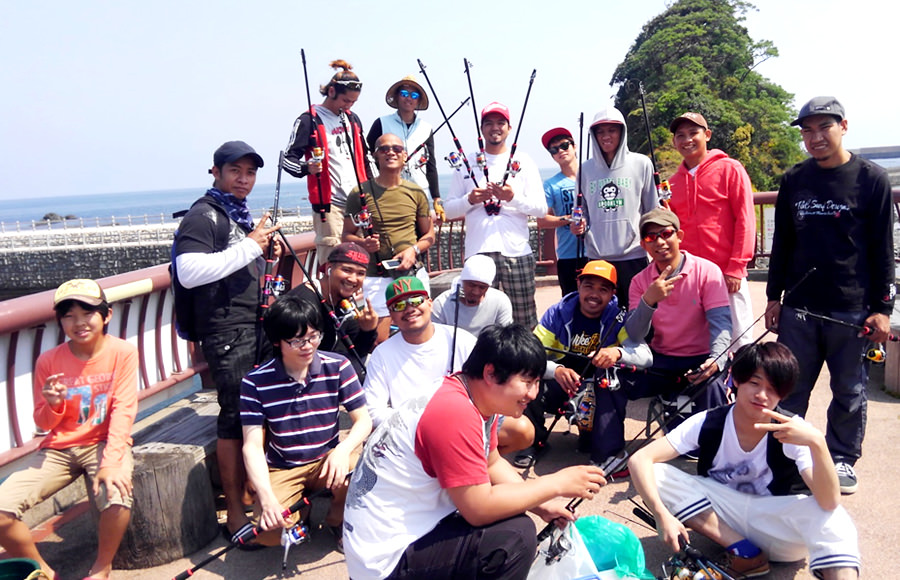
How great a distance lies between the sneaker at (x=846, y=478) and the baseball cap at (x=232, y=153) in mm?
3424

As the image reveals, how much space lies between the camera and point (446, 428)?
2145 millimetres

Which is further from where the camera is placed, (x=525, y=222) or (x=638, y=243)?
(x=525, y=222)

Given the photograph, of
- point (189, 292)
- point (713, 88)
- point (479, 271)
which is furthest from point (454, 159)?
point (713, 88)

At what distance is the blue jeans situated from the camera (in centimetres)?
352

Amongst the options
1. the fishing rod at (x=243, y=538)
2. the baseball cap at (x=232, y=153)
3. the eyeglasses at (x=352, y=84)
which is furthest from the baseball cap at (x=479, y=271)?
the eyeglasses at (x=352, y=84)

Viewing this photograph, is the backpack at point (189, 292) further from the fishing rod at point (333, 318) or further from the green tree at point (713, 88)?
the green tree at point (713, 88)

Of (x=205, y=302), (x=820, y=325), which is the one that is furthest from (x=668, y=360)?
(x=205, y=302)

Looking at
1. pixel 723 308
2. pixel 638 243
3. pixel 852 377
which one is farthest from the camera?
pixel 638 243

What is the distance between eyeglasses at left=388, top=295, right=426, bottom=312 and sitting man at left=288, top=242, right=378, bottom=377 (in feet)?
1.84

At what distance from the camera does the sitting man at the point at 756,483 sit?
101 inches

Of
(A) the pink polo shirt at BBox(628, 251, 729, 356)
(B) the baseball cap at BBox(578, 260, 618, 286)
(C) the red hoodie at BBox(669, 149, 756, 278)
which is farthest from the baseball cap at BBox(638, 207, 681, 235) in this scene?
(C) the red hoodie at BBox(669, 149, 756, 278)

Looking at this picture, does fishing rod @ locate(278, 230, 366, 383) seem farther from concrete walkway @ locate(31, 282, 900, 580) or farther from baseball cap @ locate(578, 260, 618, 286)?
baseball cap @ locate(578, 260, 618, 286)

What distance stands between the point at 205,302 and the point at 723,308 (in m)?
2.82

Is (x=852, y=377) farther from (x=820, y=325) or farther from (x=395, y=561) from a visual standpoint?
(x=395, y=561)
